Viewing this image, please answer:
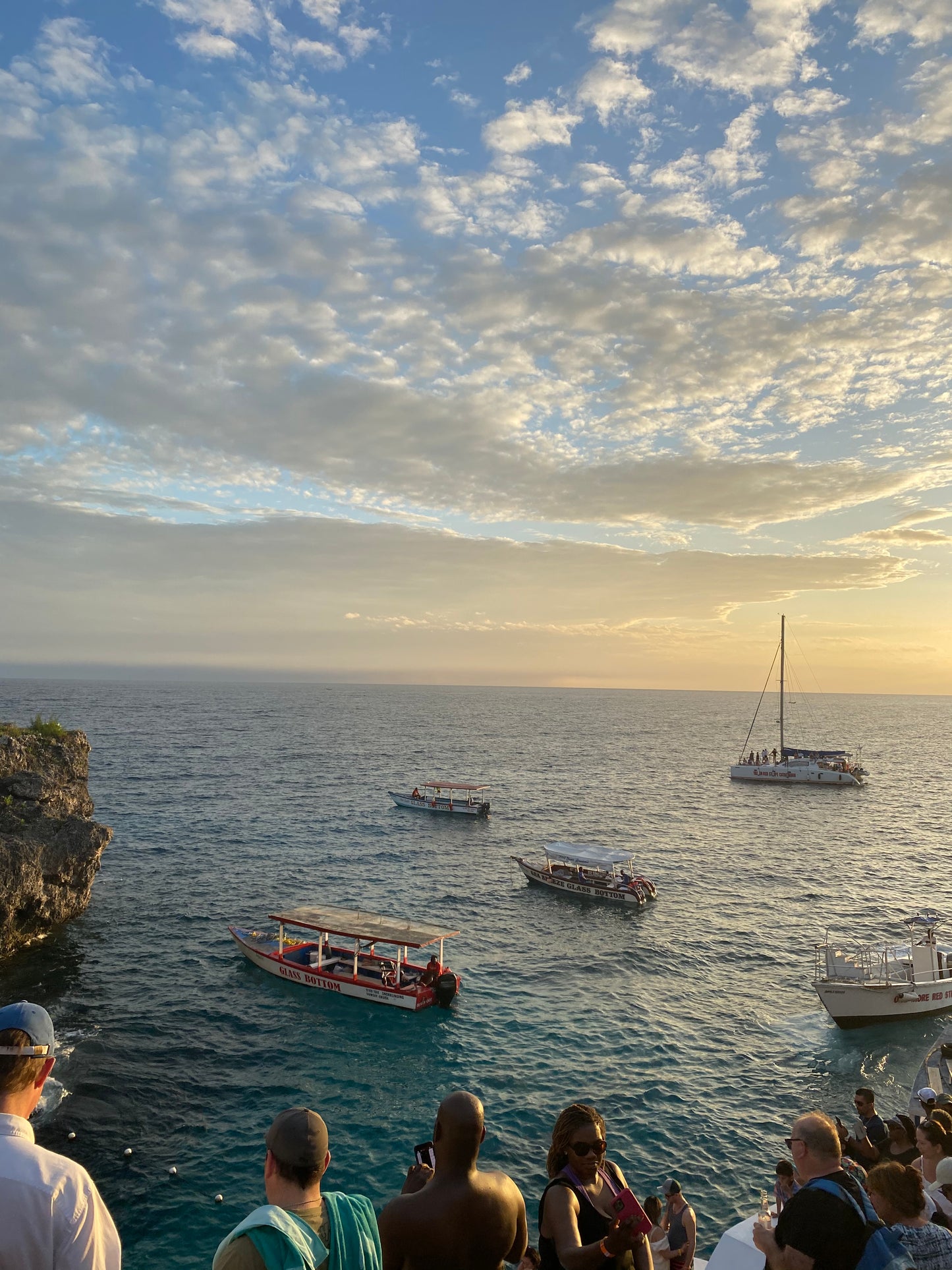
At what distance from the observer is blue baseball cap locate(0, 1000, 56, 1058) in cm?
397

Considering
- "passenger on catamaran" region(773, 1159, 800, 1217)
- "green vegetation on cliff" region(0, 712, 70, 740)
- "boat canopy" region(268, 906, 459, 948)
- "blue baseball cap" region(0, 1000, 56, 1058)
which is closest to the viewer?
"blue baseball cap" region(0, 1000, 56, 1058)

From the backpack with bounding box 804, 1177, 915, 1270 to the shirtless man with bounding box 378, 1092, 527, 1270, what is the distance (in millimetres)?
2681

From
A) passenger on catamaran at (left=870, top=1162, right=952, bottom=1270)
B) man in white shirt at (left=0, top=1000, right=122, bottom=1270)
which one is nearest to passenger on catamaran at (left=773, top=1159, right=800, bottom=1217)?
passenger on catamaran at (left=870, top=1162, right=952, bottom=1270)

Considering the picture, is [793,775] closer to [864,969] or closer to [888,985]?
[864,969]

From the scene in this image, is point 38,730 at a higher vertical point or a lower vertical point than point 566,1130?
lower

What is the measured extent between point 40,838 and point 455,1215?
34.1 m

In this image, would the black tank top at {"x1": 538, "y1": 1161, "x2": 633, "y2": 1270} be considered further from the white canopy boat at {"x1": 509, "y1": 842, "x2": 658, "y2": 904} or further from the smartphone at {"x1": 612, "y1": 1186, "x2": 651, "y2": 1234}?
the white canopy boat at {"x1": 509, "y1": 842, "x2": 658, "y2": 904}

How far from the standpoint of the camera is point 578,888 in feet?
153

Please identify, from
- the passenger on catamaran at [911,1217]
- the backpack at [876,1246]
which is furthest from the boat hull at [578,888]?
the backpack at [876,1246]

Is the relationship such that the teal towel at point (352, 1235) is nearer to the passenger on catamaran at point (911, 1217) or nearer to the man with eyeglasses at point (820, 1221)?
the man with eyeglasses at point (820, 1221)

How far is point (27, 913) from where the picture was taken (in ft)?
107

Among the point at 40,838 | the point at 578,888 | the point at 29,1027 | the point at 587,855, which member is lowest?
the point at 578,888

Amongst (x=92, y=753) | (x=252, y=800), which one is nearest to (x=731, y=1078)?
(x=252, y=800)

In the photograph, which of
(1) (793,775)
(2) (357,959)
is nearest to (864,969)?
(2) (357,959)
